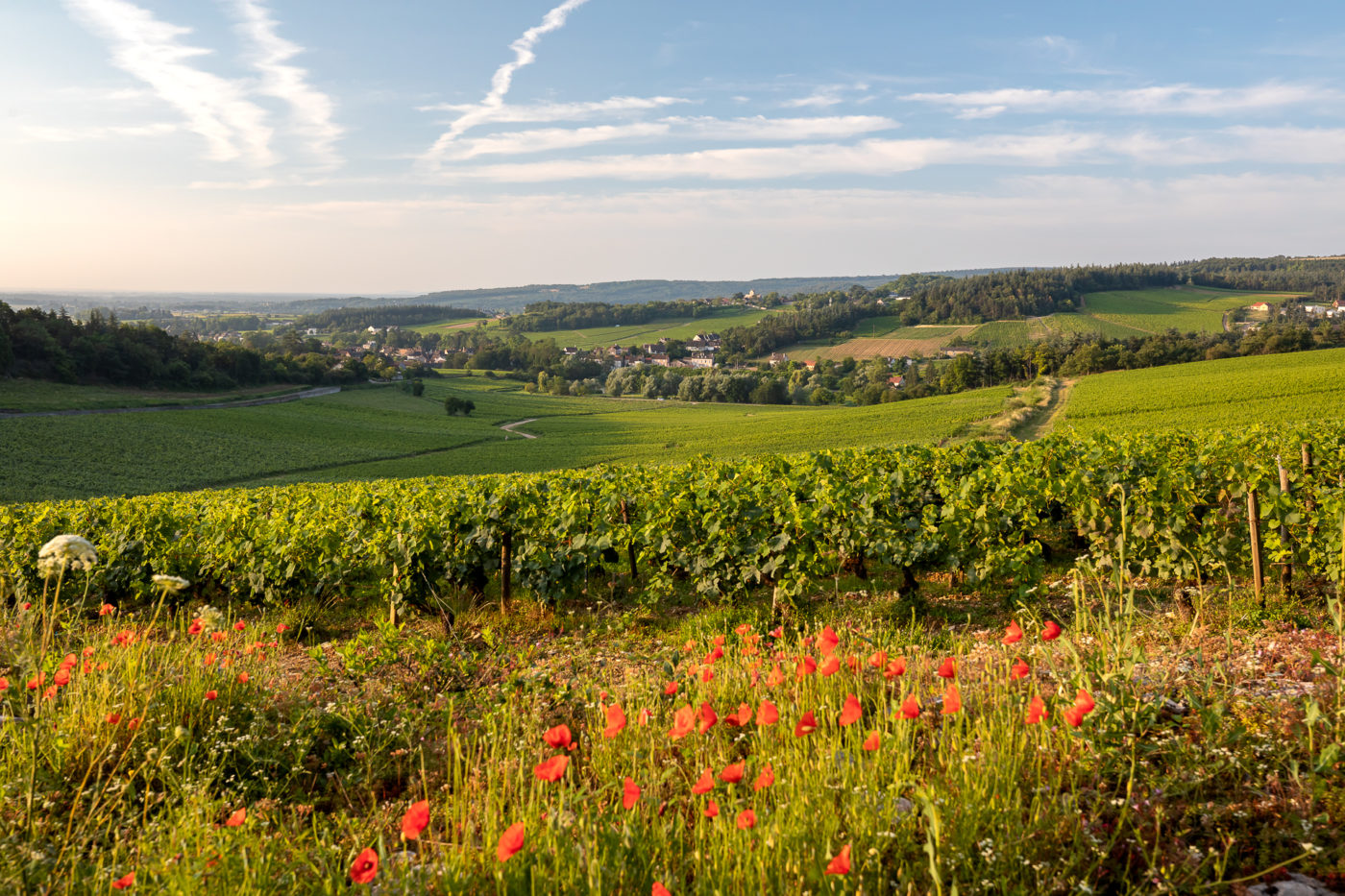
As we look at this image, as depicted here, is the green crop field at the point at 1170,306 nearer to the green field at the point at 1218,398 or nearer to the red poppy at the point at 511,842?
the green field at the point at 1218,398

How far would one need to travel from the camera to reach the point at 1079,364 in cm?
7281

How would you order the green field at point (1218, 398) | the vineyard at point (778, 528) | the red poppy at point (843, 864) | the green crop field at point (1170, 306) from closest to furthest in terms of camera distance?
the red poppy at point (843, 864), the vineyard at point (778, 528), the green field at point (1218, 398), the green crop field at point (1170, 306)

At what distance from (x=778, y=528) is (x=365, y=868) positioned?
6.32 m

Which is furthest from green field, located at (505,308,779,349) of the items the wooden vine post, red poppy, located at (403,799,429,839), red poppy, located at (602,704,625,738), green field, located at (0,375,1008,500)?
red poppy, located at (403,799,429,839)

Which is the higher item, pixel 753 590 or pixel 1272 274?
pixel 1272 274

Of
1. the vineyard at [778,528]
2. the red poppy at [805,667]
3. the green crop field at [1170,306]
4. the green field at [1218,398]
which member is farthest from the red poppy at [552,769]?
the green crop field at [1170,306]

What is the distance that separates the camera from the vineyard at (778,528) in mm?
7633

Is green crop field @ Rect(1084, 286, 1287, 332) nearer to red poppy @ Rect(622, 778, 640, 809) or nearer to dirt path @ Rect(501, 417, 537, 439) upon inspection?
dirt path @ Rect(501, 417, 537, 439)

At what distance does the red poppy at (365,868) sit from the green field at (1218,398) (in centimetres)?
3785

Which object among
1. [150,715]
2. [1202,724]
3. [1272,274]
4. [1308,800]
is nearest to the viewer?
[1308,800]

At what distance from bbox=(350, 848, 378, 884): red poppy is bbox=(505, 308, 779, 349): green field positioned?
505 ft

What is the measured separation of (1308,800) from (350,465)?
49810 mm

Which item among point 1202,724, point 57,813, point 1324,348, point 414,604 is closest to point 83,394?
point 414,604

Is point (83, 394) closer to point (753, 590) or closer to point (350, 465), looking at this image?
point (350, 465)
